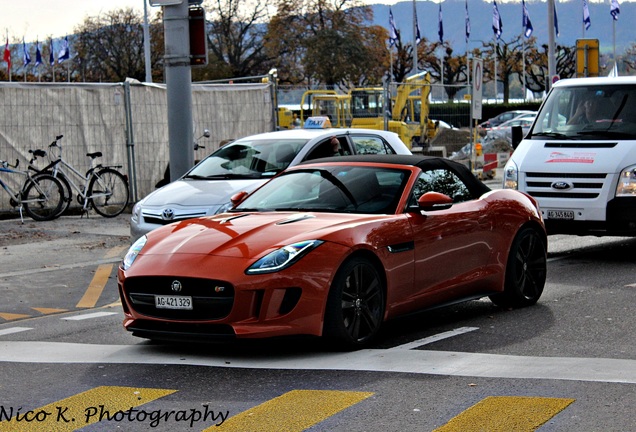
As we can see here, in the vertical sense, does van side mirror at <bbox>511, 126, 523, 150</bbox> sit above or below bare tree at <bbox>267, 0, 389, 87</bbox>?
below

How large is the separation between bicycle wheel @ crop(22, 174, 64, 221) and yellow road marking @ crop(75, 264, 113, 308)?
4.64 metres

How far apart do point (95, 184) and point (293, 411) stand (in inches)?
508

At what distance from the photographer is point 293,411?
6059 mm

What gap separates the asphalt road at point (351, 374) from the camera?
5910 millimetres

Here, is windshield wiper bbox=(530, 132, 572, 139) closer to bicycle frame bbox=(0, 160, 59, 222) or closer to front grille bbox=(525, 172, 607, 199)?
front grille bbox=(525, 172, 607, 199)

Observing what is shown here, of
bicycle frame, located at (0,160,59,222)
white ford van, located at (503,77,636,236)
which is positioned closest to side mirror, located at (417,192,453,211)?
white ford van, located at (503,77,636,236)

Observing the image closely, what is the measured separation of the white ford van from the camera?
12.8 meters

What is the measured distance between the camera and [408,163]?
353 inches

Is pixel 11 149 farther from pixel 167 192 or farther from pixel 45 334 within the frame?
pixel 45 334

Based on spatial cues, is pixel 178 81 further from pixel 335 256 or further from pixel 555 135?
pixel 335 256

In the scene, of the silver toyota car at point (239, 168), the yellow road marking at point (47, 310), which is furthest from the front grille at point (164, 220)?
the yellow road marking at point (47, 310)

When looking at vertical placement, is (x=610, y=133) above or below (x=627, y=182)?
above

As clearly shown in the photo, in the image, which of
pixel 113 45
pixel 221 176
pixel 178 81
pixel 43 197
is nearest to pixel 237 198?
pixel 221 176

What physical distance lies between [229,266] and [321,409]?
1588 millimetres
